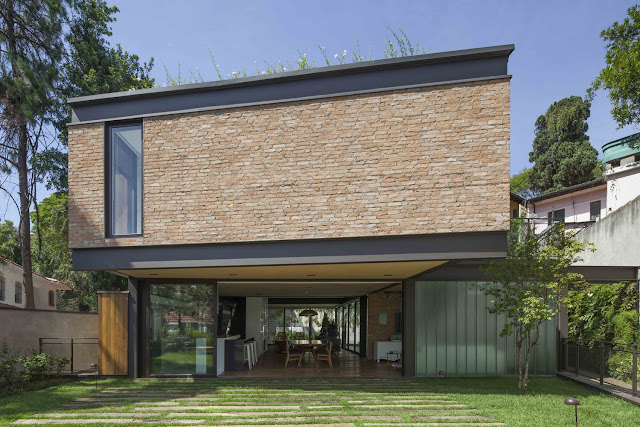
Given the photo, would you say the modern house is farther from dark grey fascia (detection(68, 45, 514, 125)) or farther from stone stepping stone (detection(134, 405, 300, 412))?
stone stepping stone (detection(134, 405, 300, 412))

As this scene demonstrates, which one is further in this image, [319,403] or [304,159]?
[304,159]

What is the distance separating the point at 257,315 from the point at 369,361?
20.0ft

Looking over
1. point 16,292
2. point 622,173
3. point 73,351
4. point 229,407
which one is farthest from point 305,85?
point 16,292

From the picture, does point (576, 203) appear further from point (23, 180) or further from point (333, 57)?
point (23, 180)

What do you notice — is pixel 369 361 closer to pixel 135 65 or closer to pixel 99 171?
pixel 99 171

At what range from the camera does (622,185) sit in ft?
75.8

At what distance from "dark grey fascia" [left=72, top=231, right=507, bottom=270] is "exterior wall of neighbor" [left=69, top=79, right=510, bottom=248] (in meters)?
0.18

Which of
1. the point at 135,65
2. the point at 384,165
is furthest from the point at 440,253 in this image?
the point at 135,65

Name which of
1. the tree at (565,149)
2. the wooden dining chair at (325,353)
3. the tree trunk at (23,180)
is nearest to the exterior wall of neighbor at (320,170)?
the wooden dining chair at (325,353)

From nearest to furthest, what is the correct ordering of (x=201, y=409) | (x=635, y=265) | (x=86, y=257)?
(x=201, y=409) → (x=86, y=257) → (x=635, y=265)

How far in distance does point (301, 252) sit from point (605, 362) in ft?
23.5

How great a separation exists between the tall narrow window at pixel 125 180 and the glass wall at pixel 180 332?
8.57ft

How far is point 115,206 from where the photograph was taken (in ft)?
36.7

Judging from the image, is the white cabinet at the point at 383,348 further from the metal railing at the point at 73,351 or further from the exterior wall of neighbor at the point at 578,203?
the exterior wall of neighbor at the point at 578,203
